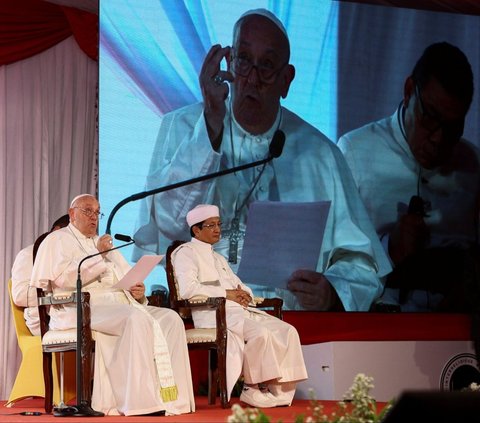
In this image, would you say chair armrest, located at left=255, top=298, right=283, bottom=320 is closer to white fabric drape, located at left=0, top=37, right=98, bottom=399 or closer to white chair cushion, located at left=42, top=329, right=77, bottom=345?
white chair cushion, located at left=42, top=329, right=77, bottom=345

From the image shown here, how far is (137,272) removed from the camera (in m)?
5.03

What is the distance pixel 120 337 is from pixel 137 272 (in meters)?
0.36

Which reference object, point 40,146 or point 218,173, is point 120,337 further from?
point 40,146

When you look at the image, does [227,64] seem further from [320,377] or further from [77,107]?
[320,377]

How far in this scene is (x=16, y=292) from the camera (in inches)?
230

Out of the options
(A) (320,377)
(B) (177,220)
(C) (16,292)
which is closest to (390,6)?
(B) (177,220)

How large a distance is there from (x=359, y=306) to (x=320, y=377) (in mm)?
801

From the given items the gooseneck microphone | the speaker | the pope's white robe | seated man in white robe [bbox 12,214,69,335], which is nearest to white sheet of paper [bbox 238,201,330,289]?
the pope's white robe

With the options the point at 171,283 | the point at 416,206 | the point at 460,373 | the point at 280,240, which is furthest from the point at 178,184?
the point at 460,373

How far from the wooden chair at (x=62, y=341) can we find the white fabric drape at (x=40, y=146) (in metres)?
1.48

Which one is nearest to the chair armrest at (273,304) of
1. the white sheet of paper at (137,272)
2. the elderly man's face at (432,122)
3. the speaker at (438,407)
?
the white sheet of paper at (137,272)

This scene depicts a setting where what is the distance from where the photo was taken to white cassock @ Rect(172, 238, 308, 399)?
5504mm

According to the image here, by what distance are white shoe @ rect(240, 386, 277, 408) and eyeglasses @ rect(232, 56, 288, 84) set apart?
2.44 m

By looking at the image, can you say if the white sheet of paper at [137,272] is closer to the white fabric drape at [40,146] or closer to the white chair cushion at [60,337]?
the white chair cushion at [60,337]
